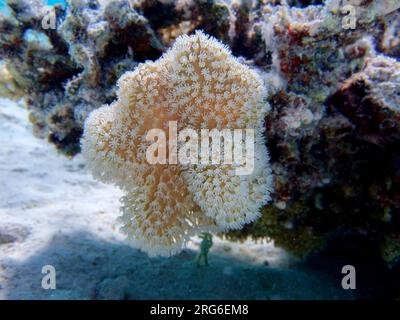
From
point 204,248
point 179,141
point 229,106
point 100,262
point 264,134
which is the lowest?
point 100,262

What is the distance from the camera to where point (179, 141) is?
2.58 metres

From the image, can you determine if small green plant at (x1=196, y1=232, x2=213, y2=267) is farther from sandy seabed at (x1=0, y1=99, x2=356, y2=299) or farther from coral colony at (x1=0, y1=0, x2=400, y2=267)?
coral colony at (x1=0, y1=0, x2=400, y2=267)

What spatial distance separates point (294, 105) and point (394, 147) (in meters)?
1.16

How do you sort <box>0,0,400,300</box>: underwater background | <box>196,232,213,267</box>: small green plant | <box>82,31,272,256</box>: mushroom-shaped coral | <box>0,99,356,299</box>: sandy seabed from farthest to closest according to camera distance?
<box>196,232,213,267</box>: small green plant < <box>0,99,356,299</box>: sandy seabed < <box>0,0,400,300</box>: underwater background < <box>82,31,272,256</box>: mushroom-shaped coral

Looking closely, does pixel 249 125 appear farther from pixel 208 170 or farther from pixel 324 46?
pixel 324 46

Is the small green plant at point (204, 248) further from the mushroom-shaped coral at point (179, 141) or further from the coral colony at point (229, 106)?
the mushroom-shaped coral at point (179, 141)

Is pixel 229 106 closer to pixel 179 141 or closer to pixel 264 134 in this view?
pixel 179 141

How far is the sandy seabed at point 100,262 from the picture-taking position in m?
3.43

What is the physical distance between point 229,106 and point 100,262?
254cm

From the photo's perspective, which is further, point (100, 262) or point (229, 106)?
point (100, 262)

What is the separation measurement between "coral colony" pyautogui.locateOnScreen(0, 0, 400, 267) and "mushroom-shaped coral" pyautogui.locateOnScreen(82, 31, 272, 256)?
0.03ft

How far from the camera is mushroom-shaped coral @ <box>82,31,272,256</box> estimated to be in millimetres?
2447

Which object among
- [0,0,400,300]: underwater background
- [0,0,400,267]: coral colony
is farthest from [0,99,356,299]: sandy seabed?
[0,0,400,267]: coral colony

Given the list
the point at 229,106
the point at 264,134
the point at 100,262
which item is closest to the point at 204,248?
the point at 100,262
